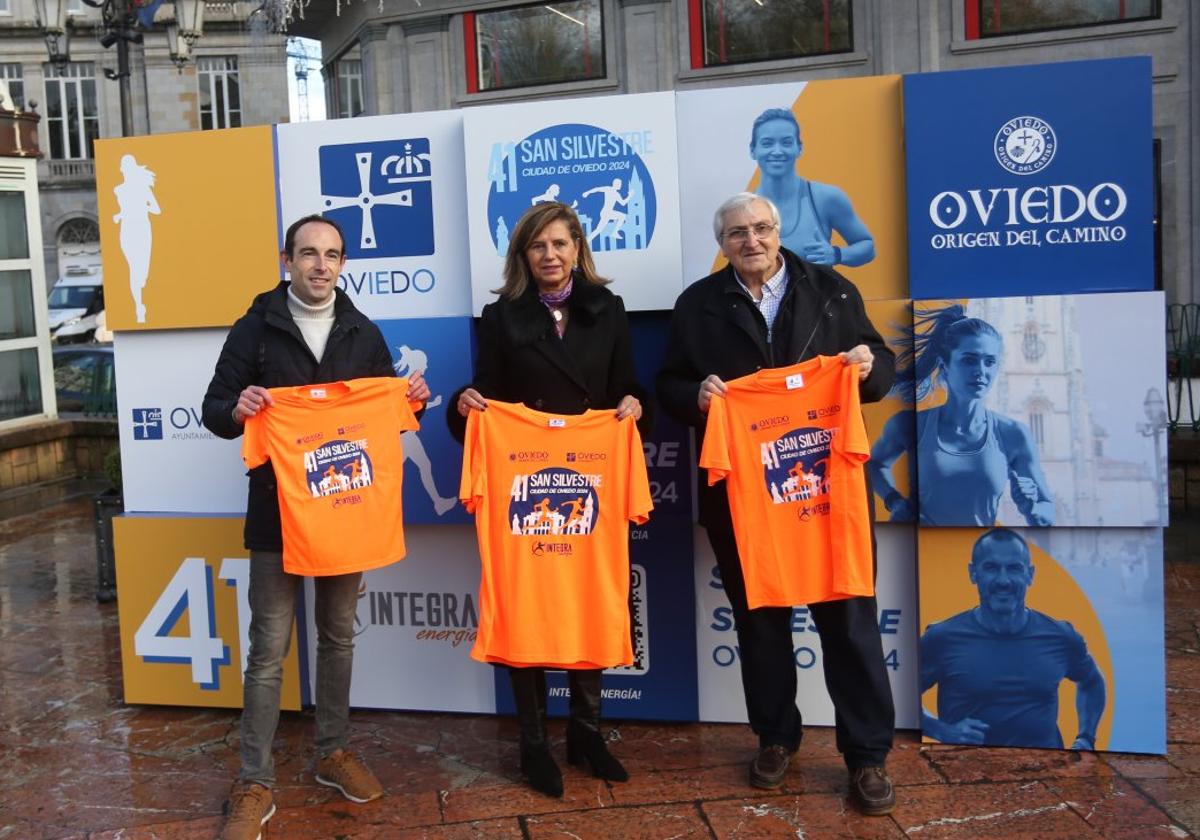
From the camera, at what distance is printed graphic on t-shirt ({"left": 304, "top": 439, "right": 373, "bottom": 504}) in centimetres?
389

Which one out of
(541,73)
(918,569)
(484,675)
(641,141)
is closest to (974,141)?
(641,141)

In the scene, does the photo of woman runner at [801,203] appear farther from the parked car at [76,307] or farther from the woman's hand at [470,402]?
the parked car at [76,307]

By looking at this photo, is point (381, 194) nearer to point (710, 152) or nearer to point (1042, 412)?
point (710, 152)

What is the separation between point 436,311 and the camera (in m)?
4.80

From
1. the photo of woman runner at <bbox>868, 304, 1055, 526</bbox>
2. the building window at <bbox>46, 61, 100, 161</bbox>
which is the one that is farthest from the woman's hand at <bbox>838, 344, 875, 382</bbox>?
the building window at <bbox>46, 61, 100, 161</bbox>

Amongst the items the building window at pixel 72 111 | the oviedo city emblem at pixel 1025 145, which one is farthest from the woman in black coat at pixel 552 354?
the building window at pixel 72 111

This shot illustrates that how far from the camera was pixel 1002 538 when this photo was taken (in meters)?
4.22

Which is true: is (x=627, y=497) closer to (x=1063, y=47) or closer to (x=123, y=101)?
(x=123, y=101)

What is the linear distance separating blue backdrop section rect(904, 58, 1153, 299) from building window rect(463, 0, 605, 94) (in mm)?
9211

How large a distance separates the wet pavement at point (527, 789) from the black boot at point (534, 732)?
2.4 inches

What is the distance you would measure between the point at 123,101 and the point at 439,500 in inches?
314

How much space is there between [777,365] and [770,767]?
1384 mm

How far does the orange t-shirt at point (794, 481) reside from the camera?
3.78 meters

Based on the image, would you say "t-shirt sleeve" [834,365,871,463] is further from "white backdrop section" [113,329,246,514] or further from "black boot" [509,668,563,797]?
"white backdrop section" [113,329,246,514]
